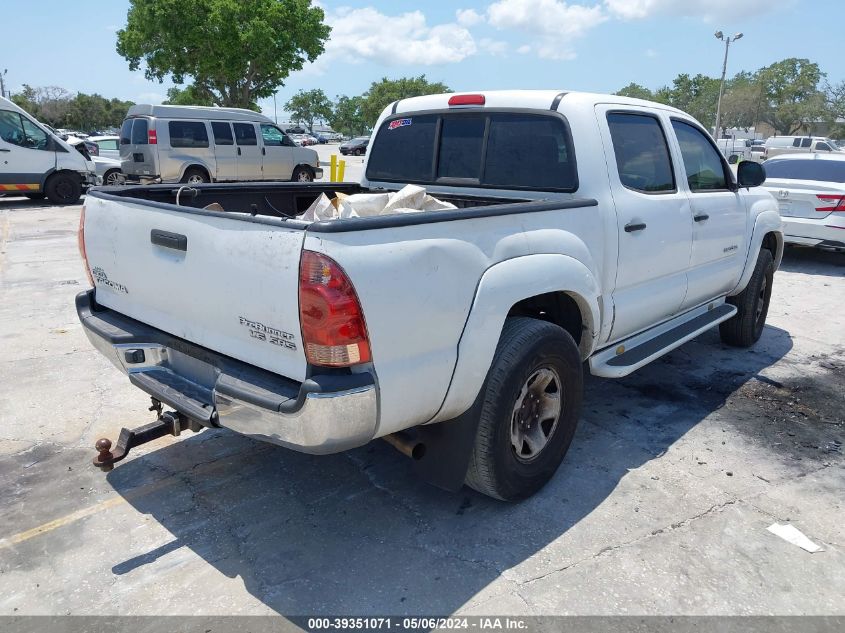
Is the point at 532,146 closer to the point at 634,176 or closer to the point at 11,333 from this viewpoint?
the point at 634,176

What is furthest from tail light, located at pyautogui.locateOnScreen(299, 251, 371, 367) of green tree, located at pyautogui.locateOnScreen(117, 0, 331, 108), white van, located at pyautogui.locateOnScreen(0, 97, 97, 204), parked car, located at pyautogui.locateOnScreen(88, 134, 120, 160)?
green tree, located at pyautogui.locateOnScreen(117, 0, 331, 108)

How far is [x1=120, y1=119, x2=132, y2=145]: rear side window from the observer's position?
16266 mm

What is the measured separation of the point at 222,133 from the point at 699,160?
14767 millimetres

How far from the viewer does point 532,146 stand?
3850 millimetres

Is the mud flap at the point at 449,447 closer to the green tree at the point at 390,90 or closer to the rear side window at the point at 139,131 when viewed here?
the rear side window at the point at 139,131

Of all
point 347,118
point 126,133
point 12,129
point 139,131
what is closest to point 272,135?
point 139,131

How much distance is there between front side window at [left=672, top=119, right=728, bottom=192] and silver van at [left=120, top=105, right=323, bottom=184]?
1367cm

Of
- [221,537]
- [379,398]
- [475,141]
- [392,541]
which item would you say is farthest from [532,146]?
[221,537]

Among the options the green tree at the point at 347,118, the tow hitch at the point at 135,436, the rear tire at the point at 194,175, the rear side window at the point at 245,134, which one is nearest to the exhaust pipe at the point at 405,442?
the tow hitch at the point at 135,436

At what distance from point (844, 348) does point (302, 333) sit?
5764 millimetres

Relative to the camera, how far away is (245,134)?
17625 millimetres

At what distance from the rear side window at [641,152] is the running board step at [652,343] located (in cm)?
96

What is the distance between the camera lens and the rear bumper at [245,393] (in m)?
2.36

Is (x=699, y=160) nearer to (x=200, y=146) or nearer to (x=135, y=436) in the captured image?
(x=135, y=436)
